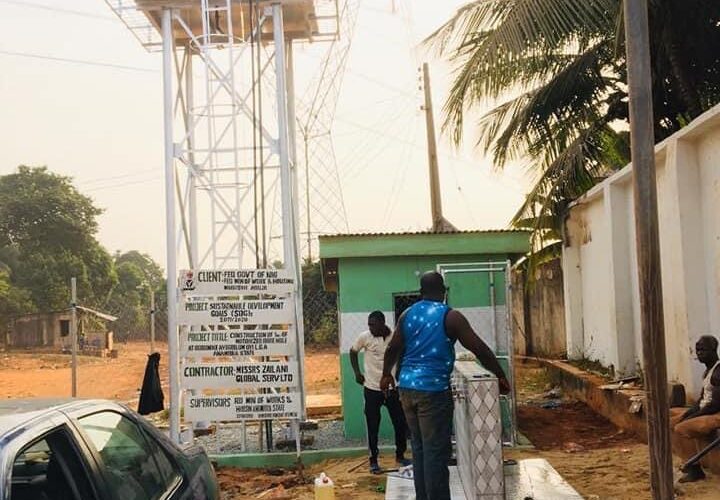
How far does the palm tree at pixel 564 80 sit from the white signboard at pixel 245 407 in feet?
17.4

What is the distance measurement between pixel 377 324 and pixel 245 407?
2.00 metres

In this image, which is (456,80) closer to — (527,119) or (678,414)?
(527,119)

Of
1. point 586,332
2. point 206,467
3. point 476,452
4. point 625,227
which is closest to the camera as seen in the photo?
point 206,467

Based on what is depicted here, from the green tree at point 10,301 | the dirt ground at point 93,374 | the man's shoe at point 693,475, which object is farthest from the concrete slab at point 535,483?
the green tree at point 10,301

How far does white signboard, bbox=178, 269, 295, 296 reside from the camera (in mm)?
9531

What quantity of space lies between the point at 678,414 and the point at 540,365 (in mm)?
10707

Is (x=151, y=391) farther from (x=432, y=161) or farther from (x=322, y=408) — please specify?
(x=432, y=161)

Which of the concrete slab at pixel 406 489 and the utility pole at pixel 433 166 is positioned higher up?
the utility pole at pixel 433 166

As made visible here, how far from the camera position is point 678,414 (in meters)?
8.06

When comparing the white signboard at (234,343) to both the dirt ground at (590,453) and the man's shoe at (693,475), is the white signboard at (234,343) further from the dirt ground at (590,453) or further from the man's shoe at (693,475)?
the man's shoe at (693,475)

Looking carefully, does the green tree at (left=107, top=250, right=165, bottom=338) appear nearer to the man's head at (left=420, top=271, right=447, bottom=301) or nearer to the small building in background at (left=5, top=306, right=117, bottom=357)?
the small building in background at (left=5, top=306, right=117, bottom=357)

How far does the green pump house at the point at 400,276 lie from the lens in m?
10.6

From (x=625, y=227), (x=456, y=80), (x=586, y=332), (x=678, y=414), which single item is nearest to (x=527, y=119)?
(x=456, y=80)

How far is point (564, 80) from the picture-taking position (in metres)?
13.4
